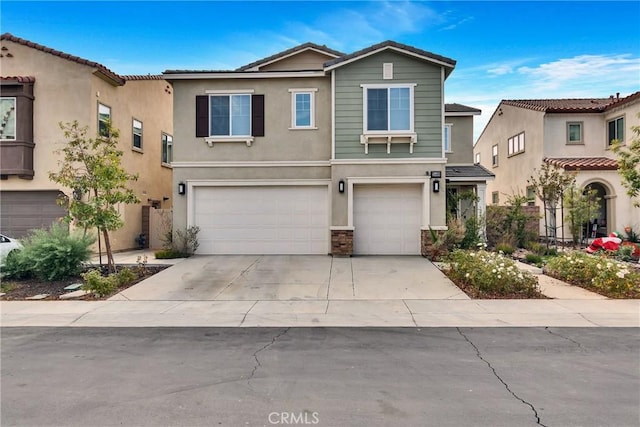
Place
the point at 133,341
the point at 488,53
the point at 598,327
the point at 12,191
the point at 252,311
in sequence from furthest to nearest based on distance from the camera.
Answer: the point at 488,53 < the point at 12,191 < the point at 252,311 < the point at 598,327 < the point at 133,341

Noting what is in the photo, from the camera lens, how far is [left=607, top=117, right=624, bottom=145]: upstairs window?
18.2 metres

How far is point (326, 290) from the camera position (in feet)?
29.9

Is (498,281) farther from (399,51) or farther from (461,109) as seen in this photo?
(461,109)

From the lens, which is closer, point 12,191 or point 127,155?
point 12,191

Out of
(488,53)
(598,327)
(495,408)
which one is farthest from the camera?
(488,53)

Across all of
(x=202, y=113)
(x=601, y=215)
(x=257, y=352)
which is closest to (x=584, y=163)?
(x=601, y=215)

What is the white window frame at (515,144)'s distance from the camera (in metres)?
21.4

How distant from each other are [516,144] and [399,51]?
12040mm

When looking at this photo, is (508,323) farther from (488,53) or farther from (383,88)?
(488,53)

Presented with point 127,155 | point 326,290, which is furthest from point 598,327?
point 127,155

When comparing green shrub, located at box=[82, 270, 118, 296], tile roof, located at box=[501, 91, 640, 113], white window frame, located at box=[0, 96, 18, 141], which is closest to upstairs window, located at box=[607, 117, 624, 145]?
tile roof, located at box=[501, 91, 640, 113]

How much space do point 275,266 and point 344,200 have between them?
10.5 feet

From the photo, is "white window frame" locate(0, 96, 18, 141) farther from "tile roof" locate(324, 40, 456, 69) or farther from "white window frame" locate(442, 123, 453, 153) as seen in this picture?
"white window frame" locate(442, 123, 453, 153)

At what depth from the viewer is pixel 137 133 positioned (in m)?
A: 17.0
